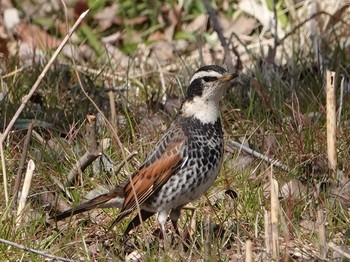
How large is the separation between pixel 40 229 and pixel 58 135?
1.21 meters

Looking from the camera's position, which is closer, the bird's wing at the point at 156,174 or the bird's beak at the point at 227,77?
the bird's wing at the point at 156,174

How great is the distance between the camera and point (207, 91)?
234 inches

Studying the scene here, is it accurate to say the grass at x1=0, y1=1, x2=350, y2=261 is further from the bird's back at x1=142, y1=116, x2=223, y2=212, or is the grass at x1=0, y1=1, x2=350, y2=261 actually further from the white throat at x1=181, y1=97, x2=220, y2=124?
the white throat at x1=181, y1=97, x2=220, y2=124

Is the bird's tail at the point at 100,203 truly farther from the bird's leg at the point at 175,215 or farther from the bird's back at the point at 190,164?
the bird's leg at the point at 175,215

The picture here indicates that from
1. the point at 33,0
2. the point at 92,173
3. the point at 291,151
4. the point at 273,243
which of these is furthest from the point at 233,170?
the point at 33,0

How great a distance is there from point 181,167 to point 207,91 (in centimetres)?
49

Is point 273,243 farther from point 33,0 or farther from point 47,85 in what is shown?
point 33,0

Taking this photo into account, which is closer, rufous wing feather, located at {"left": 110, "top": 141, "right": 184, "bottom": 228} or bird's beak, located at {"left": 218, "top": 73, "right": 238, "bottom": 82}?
rufous wing feather, located at {"left": 110, "top": 141, "right": 184, "bottom": 228}

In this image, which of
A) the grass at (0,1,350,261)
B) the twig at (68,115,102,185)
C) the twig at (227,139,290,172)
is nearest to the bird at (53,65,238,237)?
the grass at (0,1,350,261)

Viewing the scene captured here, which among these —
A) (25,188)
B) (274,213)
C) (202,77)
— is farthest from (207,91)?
(25,188)

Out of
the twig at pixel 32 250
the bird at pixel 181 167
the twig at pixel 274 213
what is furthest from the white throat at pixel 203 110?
the twig at pixel 32 250

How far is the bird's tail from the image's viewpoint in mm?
5754

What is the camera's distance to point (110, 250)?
5.62 meters

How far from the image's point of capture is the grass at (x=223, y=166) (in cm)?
560
